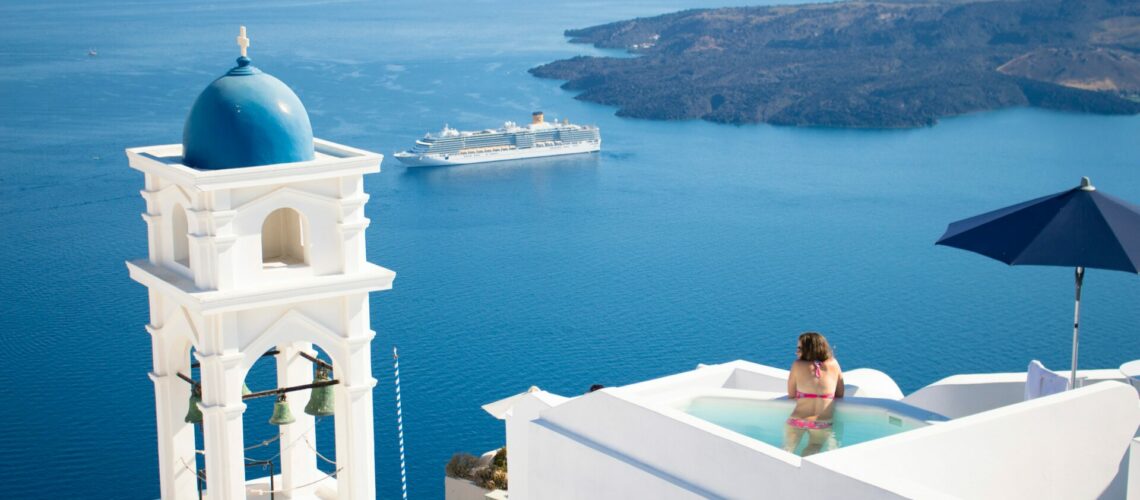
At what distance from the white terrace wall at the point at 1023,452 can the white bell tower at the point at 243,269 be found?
2513 mm

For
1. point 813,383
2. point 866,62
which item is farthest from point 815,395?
point 866,62

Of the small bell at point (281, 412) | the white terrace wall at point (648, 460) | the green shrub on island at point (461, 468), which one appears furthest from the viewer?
the green shrub on island at point (461, 468)

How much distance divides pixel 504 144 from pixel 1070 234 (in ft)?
120

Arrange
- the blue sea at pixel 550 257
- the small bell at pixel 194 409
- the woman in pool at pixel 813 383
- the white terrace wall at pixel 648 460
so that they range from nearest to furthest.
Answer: the white terrace wall at pixel 648 460
the woman in pool at pixel 813 383
the small bell at pixel 194 409
the blue sea at pixel 550 257

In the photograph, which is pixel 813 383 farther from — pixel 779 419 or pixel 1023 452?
pixel 1023 452

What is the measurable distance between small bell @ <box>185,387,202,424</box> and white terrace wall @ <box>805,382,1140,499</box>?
10.2 feet

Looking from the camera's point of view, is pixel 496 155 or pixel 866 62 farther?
pixel 866 62

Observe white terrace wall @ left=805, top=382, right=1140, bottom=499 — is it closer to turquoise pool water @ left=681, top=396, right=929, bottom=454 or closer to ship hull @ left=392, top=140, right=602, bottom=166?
turquoise pool water @ left=681, top=396, right=929, bottom=454

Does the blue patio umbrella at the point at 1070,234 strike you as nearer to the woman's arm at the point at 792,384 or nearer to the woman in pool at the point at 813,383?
the woman in pool at the point at 813,383

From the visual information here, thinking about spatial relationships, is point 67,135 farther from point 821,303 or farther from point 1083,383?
point 1083,383

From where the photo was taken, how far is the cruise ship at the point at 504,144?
125 ft

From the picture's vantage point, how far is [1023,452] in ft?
14.8

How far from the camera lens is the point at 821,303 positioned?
80.0 ft

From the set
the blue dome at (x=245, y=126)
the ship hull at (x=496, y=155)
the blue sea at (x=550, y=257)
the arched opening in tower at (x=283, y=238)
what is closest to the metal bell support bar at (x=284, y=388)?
the arched opening in tower at (x=283, y=238)
